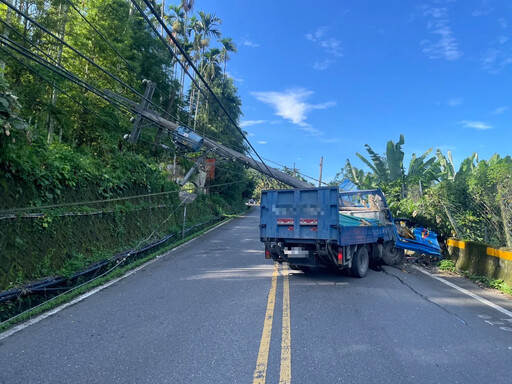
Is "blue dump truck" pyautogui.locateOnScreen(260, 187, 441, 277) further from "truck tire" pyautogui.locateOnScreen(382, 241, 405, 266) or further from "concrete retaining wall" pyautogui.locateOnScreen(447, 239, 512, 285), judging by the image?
"concrete retaining wall" pyautogui.locateOnScreen(447, 239, 512, 285)

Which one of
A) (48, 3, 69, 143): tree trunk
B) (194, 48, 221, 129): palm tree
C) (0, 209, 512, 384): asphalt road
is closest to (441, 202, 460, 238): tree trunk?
(0, 209, 512, 384): asphalt road

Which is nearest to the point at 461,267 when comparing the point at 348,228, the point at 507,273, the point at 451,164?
the point at 507,273

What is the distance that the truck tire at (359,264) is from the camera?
8141mm

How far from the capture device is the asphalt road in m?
3.59

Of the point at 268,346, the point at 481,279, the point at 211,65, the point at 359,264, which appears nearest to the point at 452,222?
the point at 481,279

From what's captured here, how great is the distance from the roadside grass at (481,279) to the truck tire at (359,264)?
276cm

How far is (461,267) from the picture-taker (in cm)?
965

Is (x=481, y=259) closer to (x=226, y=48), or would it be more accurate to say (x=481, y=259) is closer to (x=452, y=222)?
(x=452, y=222)

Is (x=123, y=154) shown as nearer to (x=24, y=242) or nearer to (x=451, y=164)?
(x=24, y=242)

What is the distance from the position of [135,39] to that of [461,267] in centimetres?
1765

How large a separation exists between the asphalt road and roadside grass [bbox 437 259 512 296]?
40cm

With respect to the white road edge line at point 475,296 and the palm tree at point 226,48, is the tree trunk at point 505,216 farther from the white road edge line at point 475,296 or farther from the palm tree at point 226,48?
the palm tree at point 226,48

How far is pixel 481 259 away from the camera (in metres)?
8.73

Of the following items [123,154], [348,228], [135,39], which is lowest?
[348,228]
